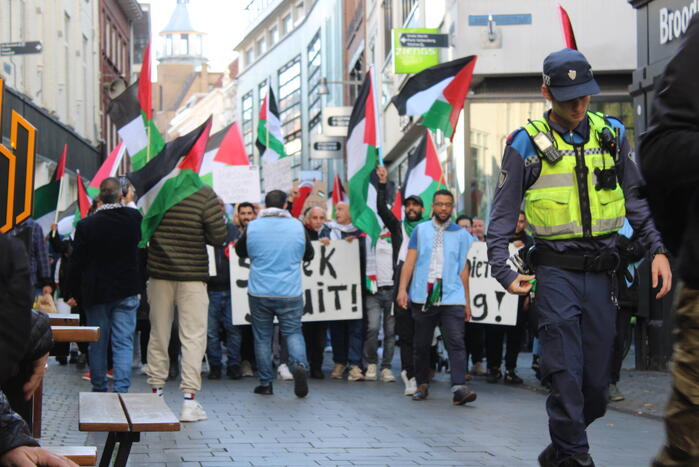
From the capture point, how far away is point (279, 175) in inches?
742

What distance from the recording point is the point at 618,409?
10695 mm

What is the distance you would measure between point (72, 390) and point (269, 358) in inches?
81.4

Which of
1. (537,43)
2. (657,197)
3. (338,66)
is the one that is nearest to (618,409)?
(657,197)

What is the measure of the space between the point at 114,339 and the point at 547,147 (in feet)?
17.3

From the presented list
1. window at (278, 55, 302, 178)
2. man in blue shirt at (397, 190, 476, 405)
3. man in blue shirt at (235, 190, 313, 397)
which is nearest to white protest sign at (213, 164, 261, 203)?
man in blue shirt at (235, 190, 313, 397)

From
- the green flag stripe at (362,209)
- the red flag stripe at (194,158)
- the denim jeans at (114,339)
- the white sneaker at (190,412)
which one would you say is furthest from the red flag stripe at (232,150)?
the white sneaker at (190,412)

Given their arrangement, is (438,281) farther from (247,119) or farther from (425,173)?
(247,119)

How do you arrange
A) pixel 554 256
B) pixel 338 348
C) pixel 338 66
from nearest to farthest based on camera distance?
pixel 554 256 → pixel 338 348 → pixel 338 66

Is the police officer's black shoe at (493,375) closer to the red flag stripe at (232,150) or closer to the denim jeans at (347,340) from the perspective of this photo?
the denim jeans at (347,340)

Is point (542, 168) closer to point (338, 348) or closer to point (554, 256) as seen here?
point (554, 256)

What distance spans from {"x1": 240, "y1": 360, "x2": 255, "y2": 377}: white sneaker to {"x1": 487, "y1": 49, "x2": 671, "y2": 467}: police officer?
28.9 ft

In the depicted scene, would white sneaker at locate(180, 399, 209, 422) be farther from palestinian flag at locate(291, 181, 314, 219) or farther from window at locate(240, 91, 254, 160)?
window at locate(240, 91, 254, 160)

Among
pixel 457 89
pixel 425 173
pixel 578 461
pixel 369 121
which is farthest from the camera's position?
pixel 425 173

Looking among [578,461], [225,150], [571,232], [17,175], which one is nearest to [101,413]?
[17,175]
